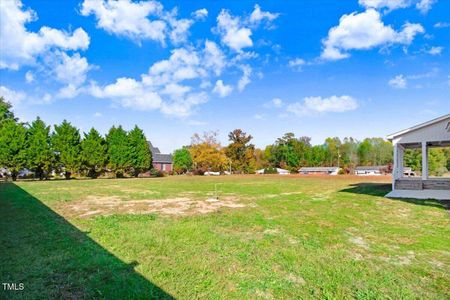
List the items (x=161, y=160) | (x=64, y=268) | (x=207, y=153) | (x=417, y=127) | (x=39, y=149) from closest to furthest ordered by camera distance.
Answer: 1. (x=64, y=268)
2. (x=417, y=127)
3. (x=39, y=149)
4. (x=207, y=153)
5. (x=161, y=160)

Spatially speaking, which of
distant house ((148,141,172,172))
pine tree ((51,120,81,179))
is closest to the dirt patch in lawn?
pine tree ((51,120,81,179))

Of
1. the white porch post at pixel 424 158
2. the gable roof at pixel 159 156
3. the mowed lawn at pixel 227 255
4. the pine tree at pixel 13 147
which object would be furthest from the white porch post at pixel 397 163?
the gable roof at pixel 159 156

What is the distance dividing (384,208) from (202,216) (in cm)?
664

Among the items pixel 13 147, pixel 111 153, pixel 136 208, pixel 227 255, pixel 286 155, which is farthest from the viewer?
pixel 286 155

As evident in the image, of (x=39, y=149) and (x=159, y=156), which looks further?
(x=159, y=156)

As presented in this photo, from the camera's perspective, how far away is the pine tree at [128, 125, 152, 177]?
38344mm

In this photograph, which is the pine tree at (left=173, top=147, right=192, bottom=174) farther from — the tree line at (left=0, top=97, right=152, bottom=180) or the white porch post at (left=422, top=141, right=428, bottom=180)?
the white porch post at (left=422, top=141, right=428, bottom=180)

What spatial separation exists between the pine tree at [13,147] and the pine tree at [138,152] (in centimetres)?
1206

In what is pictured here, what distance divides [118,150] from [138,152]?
9.56ft

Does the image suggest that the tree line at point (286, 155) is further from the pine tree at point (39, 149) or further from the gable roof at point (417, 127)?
the gable roof at point (417, 127)

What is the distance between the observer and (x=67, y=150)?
32656 millimetres

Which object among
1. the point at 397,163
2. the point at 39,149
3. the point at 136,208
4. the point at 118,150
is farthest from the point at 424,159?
the point at 39,149

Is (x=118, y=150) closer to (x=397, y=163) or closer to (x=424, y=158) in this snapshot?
(x=397, y=163)

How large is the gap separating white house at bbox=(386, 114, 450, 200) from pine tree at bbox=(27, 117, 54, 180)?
109 ft
